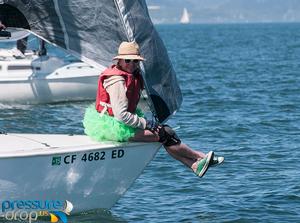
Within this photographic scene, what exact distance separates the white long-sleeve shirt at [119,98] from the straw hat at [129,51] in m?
0.24

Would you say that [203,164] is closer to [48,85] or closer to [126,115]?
[126,115]

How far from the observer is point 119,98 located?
34.7ft

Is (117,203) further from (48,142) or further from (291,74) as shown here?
(291,74)

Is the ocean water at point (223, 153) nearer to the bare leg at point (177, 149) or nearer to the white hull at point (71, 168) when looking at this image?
the white hull at point (71, 168)

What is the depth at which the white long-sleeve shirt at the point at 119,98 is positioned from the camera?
34.6 ft

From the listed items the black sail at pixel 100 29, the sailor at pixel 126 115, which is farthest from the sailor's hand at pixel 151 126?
the black sail at pixel 100 29

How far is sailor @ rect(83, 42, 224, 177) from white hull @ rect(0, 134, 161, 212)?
147mm

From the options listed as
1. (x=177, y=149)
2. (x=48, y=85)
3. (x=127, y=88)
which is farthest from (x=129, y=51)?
(x=48, y=85)

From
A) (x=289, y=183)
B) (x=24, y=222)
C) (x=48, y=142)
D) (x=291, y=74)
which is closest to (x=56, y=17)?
(x=48, y=142)

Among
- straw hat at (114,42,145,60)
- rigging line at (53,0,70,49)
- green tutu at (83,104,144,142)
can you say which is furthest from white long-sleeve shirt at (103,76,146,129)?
rigging line at (53,0,70,49)

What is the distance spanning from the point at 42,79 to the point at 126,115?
13050 mm

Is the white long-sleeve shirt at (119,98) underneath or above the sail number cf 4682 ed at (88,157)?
above

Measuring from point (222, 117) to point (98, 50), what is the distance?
35.6 feet

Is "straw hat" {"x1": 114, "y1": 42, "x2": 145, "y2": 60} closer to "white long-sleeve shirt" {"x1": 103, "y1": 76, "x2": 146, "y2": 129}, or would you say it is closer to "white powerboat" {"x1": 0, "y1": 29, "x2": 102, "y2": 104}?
"white long-sleeve shirt" {"x1": 103, "y1": 76, "x2": 146, "y2": 129}
